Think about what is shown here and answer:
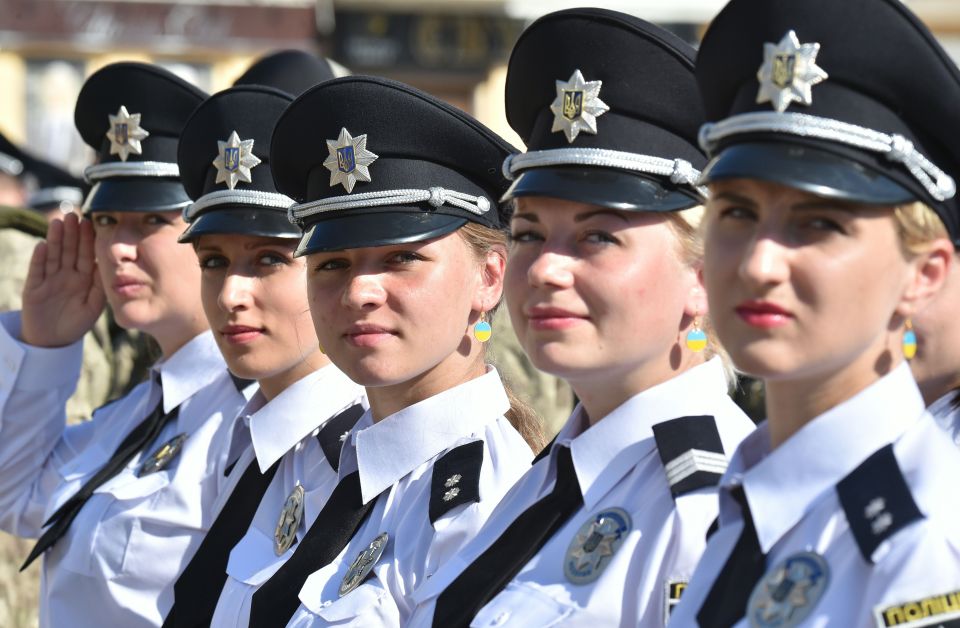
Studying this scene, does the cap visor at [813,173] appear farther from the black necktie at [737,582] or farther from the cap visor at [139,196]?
the cap visor at [139,196]

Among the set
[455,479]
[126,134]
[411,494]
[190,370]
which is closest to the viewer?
[455,479]

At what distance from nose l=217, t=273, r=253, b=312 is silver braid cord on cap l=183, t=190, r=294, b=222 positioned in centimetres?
19

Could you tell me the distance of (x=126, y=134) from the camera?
4.48m

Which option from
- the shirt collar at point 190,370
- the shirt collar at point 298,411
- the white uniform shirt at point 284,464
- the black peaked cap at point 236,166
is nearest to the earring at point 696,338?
the white uniform shirt at point 284,464

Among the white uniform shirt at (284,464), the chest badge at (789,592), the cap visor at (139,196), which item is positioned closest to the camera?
the chest badge at (789,592)

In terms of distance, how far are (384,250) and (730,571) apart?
1264mm

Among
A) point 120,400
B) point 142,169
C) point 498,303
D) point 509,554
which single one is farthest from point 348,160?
point 120,400

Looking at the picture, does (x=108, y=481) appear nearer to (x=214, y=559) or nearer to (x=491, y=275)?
(x=214, y=559)

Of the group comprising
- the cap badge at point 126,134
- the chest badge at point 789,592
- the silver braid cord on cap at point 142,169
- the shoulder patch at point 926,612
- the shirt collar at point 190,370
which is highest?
the cap badge at point 126,134

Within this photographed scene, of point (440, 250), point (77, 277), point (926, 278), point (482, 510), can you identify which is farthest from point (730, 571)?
point (77, 277)

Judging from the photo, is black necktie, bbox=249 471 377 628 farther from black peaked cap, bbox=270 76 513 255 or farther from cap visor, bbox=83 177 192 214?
cap visor, bbox=83 177 192 214

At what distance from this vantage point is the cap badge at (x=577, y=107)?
2504 mm

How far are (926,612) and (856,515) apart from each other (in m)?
0.16

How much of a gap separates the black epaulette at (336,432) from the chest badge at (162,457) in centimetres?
72
